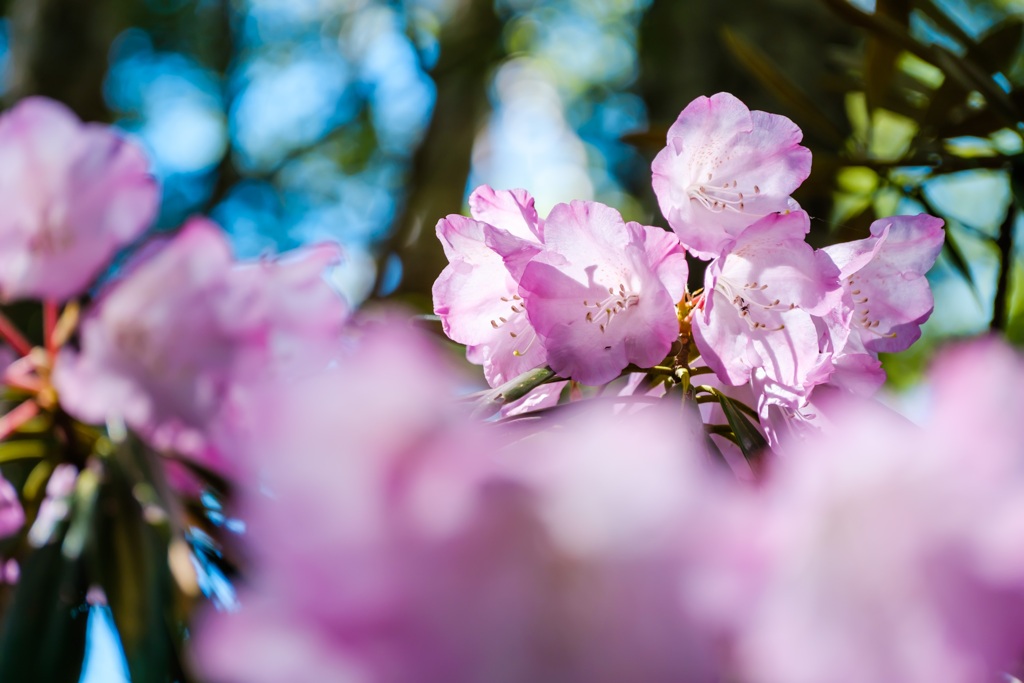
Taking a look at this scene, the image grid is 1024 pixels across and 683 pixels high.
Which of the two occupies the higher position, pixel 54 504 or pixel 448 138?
pixel 54 504

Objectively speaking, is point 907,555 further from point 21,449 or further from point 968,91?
point 968,91

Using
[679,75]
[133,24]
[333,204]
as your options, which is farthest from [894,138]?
[133,24]

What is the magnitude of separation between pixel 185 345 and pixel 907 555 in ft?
0.85

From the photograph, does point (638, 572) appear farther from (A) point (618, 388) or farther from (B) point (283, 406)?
(A) point (618, 388)

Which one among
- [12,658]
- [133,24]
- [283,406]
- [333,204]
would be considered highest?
[283,406]

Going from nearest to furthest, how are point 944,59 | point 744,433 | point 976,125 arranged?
point 744,433 < point 944,59 < point 976,125

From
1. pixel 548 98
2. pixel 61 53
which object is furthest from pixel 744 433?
pixel 548 98

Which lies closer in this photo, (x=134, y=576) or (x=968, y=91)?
(x=134, y=576)

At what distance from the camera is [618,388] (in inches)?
25.1

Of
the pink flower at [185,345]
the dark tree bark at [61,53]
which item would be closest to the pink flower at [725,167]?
the pink flower at [185,345]

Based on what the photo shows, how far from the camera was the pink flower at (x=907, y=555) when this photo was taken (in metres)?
0.20

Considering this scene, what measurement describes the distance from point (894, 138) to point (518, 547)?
5.24 meters

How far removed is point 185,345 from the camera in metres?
0.32

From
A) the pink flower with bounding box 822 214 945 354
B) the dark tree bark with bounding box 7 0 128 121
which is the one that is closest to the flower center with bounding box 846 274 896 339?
the pink flower with bounding box 822 214 945 354
